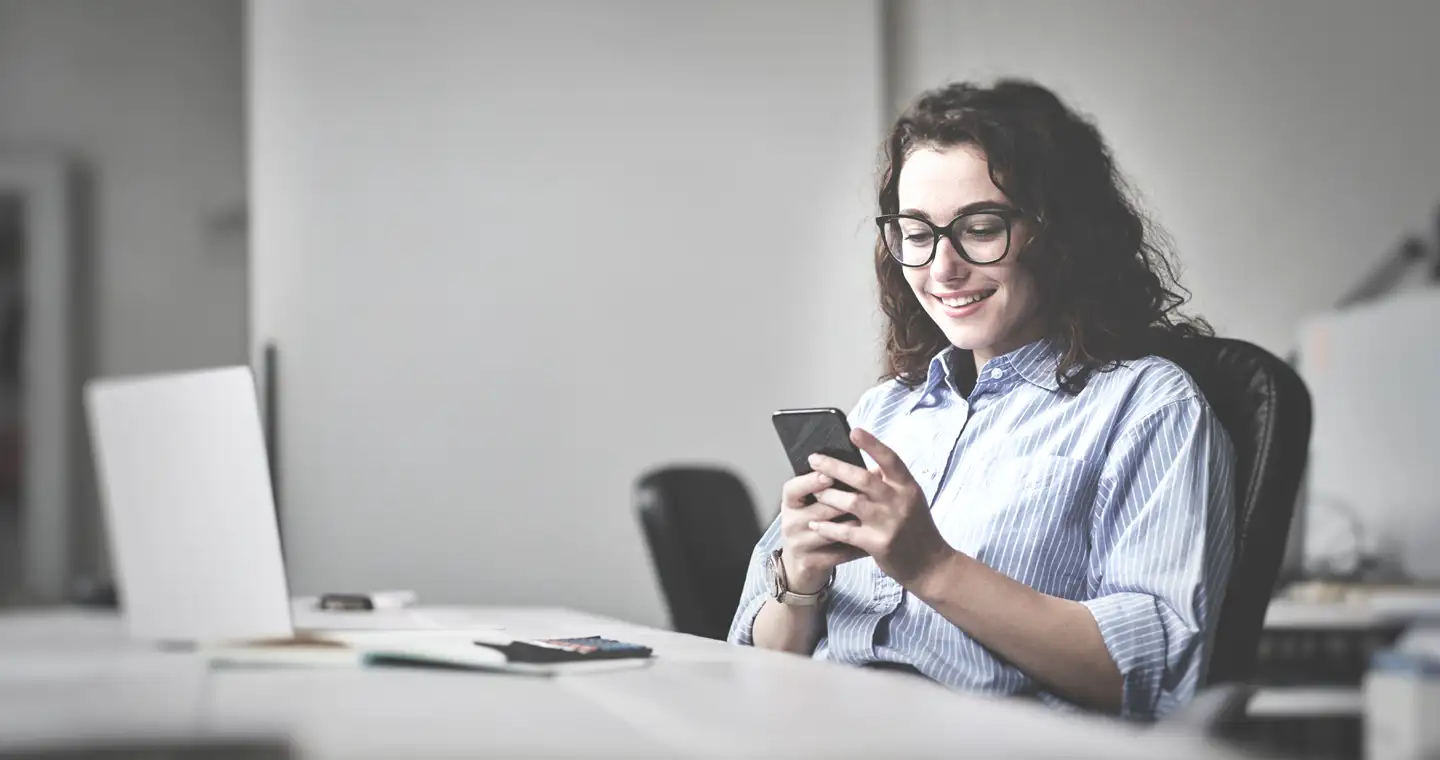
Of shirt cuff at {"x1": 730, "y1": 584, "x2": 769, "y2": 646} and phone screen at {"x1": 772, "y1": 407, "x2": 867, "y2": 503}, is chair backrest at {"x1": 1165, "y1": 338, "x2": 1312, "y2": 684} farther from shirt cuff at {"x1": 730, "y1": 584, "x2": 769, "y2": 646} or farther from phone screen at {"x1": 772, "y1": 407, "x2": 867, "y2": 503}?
shirt cuff at {"x1": 730, "y1": 584, "x2": 769, "y2": 646}

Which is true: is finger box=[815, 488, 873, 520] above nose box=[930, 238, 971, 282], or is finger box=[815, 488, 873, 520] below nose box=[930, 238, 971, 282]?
below

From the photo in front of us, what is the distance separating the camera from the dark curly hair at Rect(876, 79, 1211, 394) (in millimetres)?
1561

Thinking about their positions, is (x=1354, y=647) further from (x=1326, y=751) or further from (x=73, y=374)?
(x=73, y=374)

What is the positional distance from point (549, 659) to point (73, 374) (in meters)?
3.93

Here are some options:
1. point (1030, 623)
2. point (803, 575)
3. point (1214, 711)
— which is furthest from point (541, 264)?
point (1214, 711)

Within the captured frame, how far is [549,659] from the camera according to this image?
1.09 meters

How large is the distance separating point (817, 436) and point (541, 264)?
2.21m

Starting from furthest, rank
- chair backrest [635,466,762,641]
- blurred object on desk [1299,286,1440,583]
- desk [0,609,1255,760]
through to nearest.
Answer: blurred object on desk [1299,286,1440,583] < chair backrest [635,466,762,641] < desk [0,609,1255,760]

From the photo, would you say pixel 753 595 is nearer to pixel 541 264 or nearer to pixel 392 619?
pixel 392 619

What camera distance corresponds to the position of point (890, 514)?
4.36 feet

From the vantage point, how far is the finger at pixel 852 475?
1336 millimetres

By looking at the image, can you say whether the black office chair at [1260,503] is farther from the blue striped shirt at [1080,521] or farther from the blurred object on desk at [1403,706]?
the blurred object on desk at [1403,706]

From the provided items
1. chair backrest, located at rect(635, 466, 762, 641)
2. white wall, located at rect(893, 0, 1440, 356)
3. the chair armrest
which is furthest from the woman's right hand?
white wall, located at rect(893, 0, 1440, 356)

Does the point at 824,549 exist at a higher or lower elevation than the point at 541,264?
lower
